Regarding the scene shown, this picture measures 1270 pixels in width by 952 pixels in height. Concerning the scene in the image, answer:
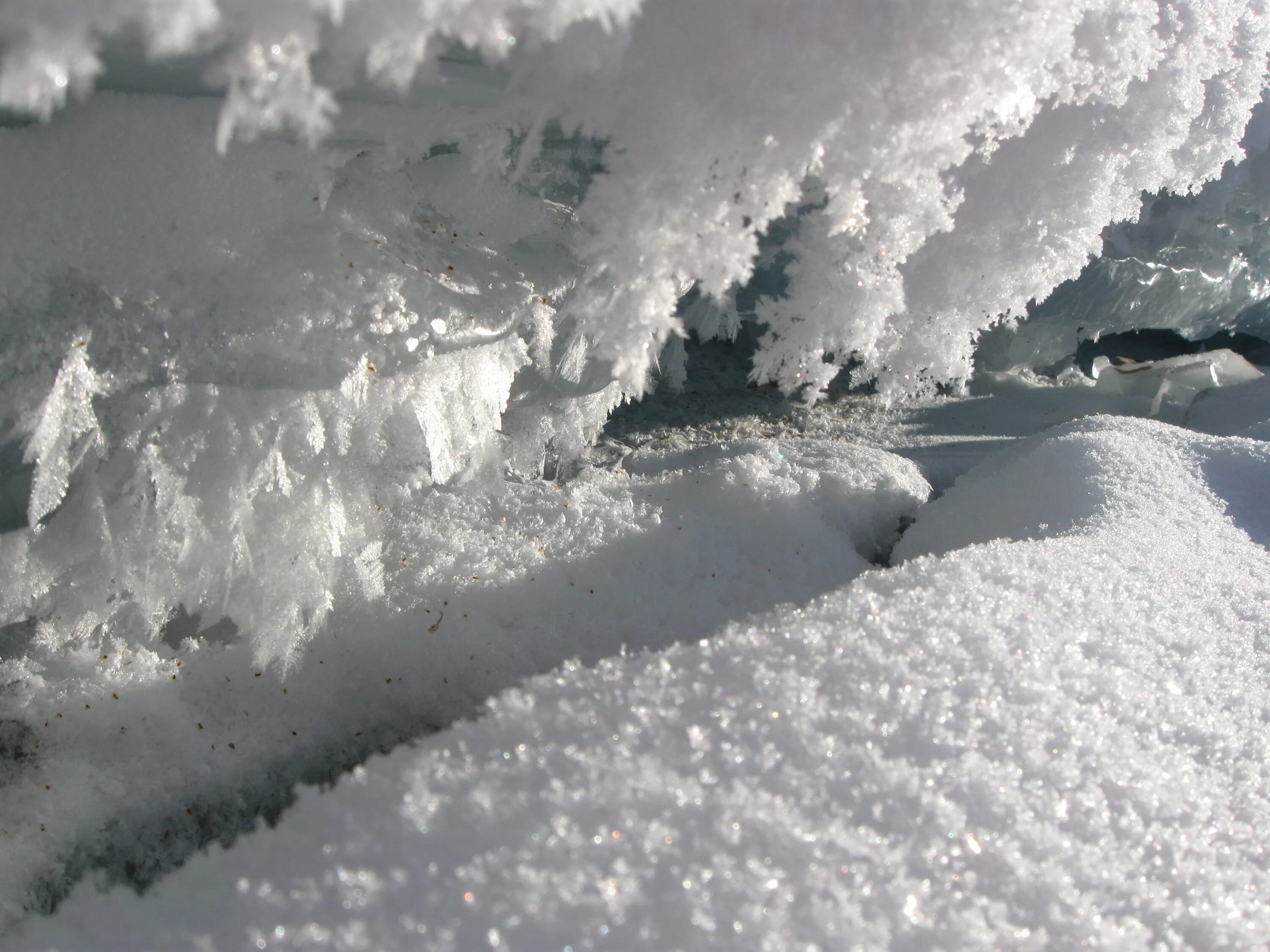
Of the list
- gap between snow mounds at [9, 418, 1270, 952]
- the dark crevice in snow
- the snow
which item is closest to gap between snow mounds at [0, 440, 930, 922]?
the snow

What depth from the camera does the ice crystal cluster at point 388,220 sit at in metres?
0.70

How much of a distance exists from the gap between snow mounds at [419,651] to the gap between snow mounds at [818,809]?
0.20 m

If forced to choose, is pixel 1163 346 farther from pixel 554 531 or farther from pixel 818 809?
pixel 818 809

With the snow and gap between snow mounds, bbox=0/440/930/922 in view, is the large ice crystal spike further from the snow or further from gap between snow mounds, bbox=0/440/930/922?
gap between snow mounds, bbox=0/440/930/922

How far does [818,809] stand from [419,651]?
1.97ft

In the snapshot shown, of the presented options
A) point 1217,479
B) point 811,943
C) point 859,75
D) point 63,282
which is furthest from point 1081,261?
point 63,282

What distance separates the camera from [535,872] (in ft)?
2.10

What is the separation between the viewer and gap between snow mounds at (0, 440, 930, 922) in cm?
93

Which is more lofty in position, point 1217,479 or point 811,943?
point 1217,479

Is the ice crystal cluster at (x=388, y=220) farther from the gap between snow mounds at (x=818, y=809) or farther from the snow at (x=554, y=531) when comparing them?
the gap between snow mounds at (x=818, y=809)

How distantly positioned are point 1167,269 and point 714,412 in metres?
1.35

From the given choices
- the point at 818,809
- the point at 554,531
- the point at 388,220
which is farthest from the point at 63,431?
the point at 818,809

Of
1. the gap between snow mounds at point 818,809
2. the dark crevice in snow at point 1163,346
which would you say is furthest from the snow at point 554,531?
the dark crevice in snow at point 1163,346

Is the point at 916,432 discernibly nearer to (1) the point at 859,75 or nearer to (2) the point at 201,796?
(1) the point at 859,75
